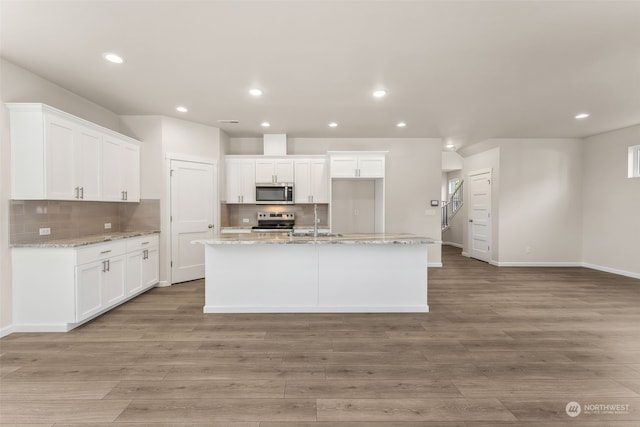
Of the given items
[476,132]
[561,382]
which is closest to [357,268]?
[561,382]

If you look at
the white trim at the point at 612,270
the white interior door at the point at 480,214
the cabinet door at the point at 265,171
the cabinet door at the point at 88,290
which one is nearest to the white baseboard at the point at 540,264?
the white trim at the point at 612,270

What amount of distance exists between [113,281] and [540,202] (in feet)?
27.1

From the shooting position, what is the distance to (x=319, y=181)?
602 centimetres

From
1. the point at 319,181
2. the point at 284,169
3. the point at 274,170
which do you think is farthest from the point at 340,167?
the point at 274,170

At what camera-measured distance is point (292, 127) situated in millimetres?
5523

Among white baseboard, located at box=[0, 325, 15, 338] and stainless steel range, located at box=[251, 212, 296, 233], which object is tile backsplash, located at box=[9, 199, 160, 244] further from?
stainless steel range, located at box=[251, 212, 296, 233]

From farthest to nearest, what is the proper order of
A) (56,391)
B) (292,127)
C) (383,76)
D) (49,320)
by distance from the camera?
(292,127)
(383,76)
(49,320)
(56,391)

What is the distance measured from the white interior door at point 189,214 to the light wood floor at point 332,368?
1288mm

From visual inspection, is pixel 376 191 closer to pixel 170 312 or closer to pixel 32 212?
pixel 170 312

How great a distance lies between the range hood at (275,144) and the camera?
6.00m

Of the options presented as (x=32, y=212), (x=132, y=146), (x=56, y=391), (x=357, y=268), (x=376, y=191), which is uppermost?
(x=132, y=146)

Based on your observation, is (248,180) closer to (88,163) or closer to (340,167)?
(340,167)

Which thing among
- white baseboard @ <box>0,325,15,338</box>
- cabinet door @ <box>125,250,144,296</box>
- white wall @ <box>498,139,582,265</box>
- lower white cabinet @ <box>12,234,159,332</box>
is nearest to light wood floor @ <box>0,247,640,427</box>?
white baseboard @ <box>0,325,15,338</box>

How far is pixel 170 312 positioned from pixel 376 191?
14.8 feet
